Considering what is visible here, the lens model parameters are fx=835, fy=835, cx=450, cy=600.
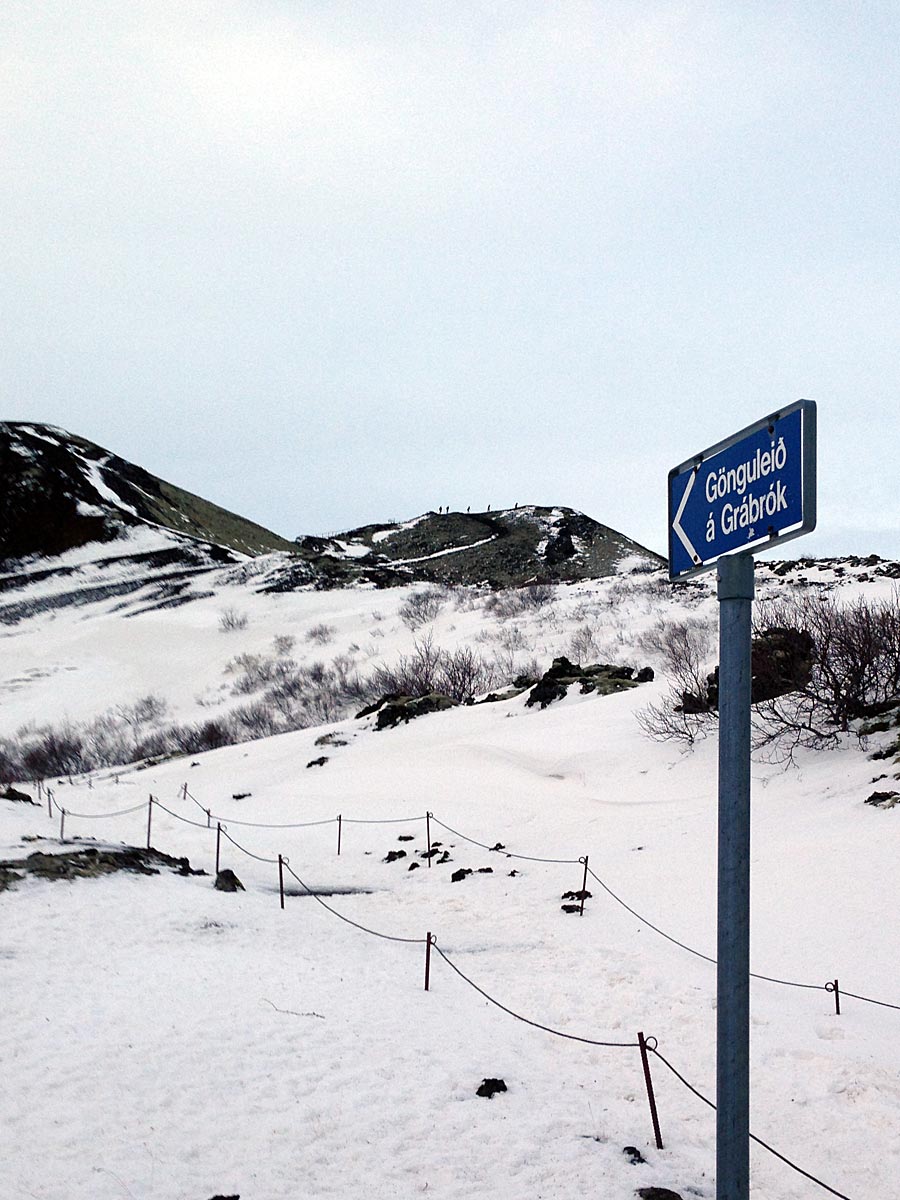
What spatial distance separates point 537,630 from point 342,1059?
27606 mm

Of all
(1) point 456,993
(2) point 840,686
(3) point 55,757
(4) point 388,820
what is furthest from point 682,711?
(3) point 55,757

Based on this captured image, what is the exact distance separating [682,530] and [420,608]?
38.3 m

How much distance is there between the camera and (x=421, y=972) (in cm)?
786

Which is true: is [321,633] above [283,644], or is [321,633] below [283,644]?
above

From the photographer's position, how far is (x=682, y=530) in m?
2.74

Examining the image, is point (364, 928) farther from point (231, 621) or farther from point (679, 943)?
point (231, 621)

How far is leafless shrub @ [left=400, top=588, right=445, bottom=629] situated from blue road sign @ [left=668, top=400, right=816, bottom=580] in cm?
3532

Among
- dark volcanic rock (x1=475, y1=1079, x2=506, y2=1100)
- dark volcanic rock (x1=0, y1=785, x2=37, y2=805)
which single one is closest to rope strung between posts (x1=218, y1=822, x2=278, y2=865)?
dark volcanic rock (x1=0, y1=785, x2=37, y2=805)

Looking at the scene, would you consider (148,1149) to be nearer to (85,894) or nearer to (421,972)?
(421,972)

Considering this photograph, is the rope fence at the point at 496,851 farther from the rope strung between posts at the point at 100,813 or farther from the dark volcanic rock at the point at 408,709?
the dark volcanic rock at the point at 408,709

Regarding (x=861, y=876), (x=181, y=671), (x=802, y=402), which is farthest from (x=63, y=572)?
(x=802, y=402)

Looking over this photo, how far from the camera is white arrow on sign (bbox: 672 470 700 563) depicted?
8.77 ft

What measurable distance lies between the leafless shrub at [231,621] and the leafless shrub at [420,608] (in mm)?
8937

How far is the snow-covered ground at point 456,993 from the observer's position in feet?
14.9
